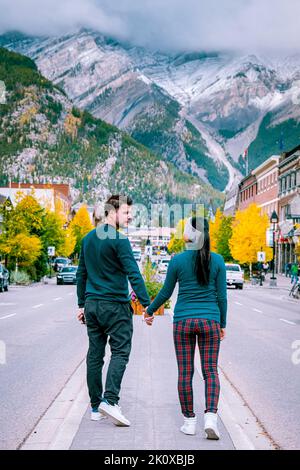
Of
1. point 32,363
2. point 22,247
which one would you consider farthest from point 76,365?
point 22,247

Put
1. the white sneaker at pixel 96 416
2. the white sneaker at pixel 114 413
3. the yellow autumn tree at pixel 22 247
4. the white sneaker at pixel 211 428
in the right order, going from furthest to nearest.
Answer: the yellow autumn tree at pixel 22 247 → the white sneaker at pixel 96 416 → the white sneaker at pixel 114 413 → the white sneaker at pixel 211 428

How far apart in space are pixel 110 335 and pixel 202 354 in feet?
3.03

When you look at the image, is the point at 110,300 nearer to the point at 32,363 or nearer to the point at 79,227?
the point at 32,363

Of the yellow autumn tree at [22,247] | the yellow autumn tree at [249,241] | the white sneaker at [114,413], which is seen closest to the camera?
the white sneaker at [114,413]

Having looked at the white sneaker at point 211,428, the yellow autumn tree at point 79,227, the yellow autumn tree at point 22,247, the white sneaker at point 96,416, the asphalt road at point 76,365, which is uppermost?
the yellow autumn tree at point 79,227

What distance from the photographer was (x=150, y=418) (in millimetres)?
7254

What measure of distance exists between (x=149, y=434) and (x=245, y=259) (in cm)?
5986

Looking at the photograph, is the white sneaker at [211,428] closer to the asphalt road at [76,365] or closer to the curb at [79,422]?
the curb at [79,422]

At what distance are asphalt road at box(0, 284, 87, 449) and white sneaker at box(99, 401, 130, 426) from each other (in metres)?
0.74

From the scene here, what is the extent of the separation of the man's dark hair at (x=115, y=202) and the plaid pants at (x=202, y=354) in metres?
1.34

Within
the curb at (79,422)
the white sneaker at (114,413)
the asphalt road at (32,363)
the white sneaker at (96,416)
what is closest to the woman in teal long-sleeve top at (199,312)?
the curb at (79,422)

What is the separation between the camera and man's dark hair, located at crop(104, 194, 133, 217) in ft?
23.4

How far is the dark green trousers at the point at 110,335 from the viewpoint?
22.6 feet
